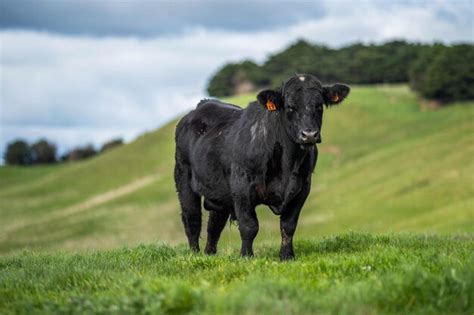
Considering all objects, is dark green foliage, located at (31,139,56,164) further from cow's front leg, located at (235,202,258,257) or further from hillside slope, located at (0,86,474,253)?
cow's front leg, located at (235,202,258,257)

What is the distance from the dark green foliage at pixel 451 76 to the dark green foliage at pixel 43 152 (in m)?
78.9

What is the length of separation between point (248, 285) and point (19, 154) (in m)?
148

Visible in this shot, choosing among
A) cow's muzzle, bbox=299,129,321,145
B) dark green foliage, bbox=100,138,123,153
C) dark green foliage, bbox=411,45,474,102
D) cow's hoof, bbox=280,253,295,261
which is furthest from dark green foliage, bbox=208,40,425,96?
cow's muzzle, bbox=299,129,321,145

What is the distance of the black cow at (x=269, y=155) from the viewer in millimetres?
12602

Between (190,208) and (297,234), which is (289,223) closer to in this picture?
(190,208)

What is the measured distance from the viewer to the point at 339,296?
863 cm

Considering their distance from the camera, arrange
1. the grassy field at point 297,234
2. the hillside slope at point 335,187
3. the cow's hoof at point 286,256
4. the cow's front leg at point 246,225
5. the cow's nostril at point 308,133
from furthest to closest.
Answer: the hillside slope at point 335,187
the cow's front leg at point 246,225
the cow's hoof at point 286,256
the cow's nostril at point 308,133
the grassy field at point 297,234

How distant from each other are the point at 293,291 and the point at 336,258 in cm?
272

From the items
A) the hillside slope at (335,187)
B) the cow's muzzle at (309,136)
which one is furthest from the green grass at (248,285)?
the hillside slope at (335,187)

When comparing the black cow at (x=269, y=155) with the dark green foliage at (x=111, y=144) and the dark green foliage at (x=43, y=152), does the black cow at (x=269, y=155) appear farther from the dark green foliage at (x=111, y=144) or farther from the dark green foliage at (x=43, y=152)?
the dark green foliage at (x=43, y=152)

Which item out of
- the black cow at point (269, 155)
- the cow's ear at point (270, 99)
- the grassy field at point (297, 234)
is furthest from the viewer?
the cow's ear at point (270, 99)

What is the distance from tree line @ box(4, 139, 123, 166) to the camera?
15062 cm

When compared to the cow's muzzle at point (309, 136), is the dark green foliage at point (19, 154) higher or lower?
lower

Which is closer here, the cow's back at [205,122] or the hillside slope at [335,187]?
the cow's back at [205,122]
